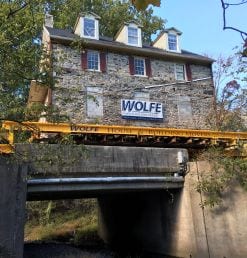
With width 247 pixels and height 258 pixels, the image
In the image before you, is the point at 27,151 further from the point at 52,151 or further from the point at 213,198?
the point at 213,198

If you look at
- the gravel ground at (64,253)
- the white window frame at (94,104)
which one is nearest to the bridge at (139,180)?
the gravel ground at (64,253)

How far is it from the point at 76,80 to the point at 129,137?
8.21 metres

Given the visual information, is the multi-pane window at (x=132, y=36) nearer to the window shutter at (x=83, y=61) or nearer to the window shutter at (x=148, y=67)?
the window shutter at (x=148, y=67)

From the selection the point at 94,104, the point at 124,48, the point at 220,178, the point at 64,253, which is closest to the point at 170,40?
the point at 124,48

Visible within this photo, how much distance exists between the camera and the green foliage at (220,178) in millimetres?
13047

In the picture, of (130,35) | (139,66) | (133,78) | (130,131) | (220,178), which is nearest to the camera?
(220,178)

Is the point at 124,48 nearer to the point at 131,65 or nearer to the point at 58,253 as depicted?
the point at 131,65

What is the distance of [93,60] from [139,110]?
424cm

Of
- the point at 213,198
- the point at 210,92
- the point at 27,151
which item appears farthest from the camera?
the point at 210,92

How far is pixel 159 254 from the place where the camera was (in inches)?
583

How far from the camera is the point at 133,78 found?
79.8 feet

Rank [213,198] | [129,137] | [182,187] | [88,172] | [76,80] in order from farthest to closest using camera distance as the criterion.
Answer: [76,80], [129,137], [182,187], [213,198], [88,172]

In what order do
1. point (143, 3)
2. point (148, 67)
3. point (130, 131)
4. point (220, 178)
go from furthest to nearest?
point (148, 67) → point (130, 131) → point (220, 178) → point (143, 3)

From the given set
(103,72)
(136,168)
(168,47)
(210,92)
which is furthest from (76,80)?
(136,168)
